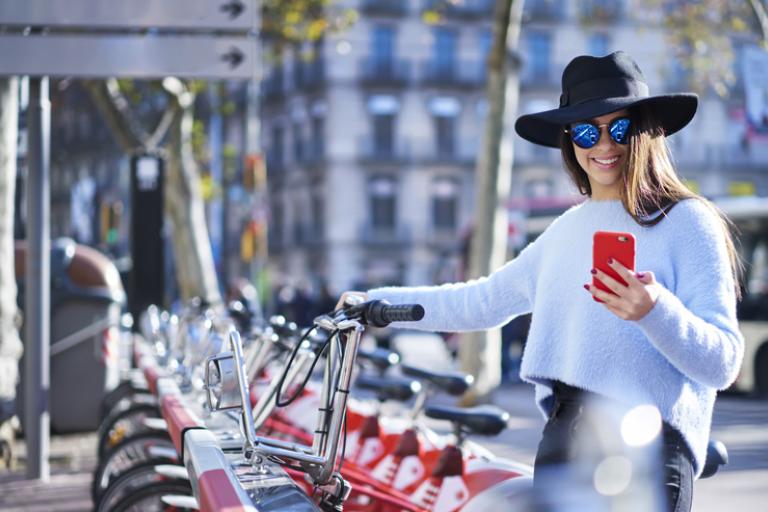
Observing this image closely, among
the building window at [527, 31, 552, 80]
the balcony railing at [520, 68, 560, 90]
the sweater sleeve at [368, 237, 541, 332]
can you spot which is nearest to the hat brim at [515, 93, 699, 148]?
the sweater sleeve at [368, 237, 541, 332]

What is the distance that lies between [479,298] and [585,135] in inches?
25.6

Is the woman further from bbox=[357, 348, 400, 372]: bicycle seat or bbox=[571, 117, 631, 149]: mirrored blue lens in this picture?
bbox=[357, 348, 400, 372]: bicycle seat

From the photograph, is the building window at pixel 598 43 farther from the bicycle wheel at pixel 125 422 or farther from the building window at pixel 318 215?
the bicycle wheel at pixel 125 422

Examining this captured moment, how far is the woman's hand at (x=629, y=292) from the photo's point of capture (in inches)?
96.5

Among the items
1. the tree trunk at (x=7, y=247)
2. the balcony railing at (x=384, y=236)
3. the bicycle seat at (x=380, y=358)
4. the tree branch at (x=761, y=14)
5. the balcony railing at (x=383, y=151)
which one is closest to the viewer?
the bicycle seat at (x=380, y=358)

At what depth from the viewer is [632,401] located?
281 centimetres

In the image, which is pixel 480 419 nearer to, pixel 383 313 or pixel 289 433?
pixel 289 433

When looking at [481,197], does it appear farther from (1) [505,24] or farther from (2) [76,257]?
(2) [76,257]

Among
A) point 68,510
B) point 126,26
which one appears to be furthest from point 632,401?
point 126,26

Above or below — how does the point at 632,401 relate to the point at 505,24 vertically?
below

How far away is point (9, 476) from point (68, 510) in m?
1.70

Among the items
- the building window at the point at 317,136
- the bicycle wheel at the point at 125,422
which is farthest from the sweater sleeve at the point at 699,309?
the building window at the point at 317,136

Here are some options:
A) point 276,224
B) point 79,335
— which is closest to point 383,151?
point 276,224

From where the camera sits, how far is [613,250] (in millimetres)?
2445
